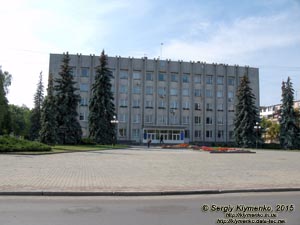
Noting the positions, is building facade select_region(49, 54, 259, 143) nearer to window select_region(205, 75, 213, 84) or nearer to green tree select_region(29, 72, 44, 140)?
window select_region(205, 75, 213, 84)

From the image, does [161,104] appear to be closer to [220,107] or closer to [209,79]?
[209,79]

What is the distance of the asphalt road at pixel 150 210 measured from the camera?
23.3ft

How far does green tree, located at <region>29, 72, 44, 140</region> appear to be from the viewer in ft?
228

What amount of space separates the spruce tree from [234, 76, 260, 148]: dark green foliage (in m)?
28.0

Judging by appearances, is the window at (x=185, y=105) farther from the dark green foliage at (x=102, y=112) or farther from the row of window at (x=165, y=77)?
the dark green foliage at (x=102, y=112)

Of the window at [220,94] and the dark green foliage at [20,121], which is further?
the dark green foliage at [20,121]

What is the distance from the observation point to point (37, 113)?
73438mm

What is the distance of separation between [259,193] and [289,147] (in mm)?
51706

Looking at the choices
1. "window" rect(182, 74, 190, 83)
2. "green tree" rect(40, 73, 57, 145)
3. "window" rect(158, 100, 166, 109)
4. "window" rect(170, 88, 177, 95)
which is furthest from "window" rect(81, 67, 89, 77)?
"green tree" rect(40, 73, 57, 145)

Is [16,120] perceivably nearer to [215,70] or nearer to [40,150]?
[215,70]

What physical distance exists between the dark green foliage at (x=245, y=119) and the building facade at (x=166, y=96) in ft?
51.6

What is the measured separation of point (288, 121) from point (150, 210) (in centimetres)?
5714

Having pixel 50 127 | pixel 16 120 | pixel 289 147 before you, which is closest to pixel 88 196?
pixel 50 127

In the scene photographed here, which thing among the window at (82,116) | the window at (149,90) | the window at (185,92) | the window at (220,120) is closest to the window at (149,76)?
the window at (149,90)
